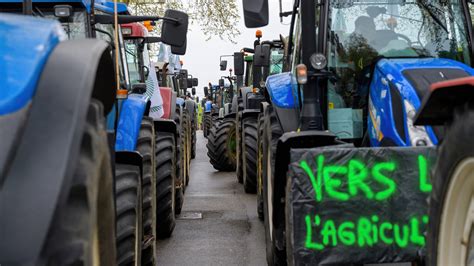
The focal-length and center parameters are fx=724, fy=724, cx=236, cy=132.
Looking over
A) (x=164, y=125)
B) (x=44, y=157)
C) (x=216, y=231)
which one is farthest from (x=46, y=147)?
(x=216, y=231)

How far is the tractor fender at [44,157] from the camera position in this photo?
74.6 inches

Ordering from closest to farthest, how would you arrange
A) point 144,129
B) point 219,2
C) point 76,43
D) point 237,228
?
point 76,43 → point 144,129 → point 237,228 → point 219,2

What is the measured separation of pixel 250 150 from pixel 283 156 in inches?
191

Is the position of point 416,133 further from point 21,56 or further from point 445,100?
point 21,56

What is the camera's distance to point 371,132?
543 cm

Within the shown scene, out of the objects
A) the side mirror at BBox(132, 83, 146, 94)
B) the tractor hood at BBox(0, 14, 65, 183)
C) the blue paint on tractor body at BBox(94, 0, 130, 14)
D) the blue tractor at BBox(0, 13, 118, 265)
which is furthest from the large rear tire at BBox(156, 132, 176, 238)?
the tractor hood at BBox(0, 14, 65, 183)

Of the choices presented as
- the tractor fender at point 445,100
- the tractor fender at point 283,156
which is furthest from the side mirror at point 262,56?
the tractor fender at point 445,100

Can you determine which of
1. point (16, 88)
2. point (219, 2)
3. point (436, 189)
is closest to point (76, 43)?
point (16, 88)

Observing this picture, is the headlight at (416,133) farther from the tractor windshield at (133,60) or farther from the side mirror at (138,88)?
the tractor windshield at (133,60)

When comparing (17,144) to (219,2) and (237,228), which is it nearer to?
(237,228)

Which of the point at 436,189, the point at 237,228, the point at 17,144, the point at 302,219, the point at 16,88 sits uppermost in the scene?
the point at 16,88

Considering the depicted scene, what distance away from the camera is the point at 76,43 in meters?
2.38

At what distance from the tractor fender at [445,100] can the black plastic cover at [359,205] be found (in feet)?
3.85

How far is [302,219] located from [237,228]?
430 cm
